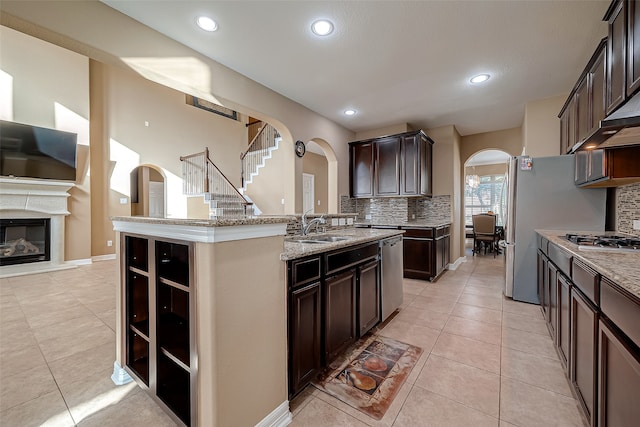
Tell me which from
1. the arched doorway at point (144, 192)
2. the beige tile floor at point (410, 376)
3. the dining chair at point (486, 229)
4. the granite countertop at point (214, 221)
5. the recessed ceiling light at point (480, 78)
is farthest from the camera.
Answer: the arched doorway at point (144, 192)

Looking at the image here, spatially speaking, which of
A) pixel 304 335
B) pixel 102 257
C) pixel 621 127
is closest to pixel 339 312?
pixel 304 335

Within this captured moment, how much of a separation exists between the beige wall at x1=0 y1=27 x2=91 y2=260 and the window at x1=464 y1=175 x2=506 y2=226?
1095 cm

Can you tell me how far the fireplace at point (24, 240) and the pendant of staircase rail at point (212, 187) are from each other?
2724 millimetres

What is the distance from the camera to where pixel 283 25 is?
2229 millimetres

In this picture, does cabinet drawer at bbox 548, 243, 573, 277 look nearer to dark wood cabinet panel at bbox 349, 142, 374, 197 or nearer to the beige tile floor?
the beige tile floor

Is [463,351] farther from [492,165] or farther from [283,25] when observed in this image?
[492,165]

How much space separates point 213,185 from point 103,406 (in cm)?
535

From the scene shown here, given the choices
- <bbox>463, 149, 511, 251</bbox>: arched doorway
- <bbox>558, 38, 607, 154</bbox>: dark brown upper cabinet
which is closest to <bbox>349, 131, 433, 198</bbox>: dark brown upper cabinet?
<bbox>558, 38, 607, 154</bbox>: dark brown upper cabinet

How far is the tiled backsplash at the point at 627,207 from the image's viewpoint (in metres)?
2.29

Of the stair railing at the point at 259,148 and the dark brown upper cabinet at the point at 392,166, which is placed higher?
the stair railing at the point at 259,148

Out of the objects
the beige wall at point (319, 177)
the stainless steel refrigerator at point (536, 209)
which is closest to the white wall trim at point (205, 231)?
the stainless steel refrigerator at point (536, 209)

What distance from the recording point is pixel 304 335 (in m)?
1.62

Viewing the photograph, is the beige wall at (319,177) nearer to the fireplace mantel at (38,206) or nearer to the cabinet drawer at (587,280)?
the fireplace mantel at (38,206)

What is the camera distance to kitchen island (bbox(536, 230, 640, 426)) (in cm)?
91
